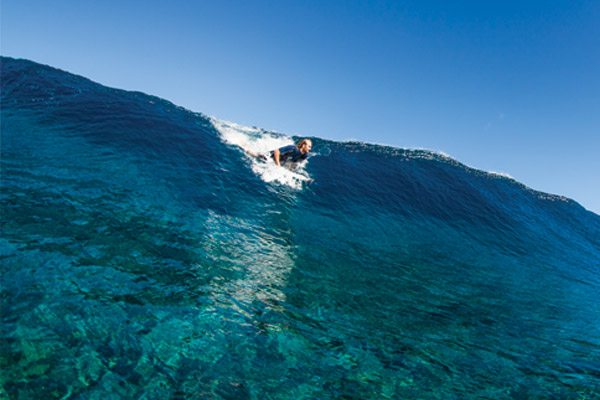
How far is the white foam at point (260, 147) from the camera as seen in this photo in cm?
1842

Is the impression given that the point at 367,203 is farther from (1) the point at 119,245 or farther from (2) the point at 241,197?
(1) the point at 119,245

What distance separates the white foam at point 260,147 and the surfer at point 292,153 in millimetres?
551

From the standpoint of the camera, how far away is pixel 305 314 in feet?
19.5

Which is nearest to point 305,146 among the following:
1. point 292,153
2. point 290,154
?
point 292,153

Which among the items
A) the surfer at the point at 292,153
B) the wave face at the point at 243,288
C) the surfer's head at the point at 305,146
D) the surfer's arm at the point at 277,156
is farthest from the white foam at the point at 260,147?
the surfer's head at the point at 305,146

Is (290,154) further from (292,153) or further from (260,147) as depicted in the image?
(260,147)

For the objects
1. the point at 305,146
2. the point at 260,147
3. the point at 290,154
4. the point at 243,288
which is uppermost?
the point at 305,146

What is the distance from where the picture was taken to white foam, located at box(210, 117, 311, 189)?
18.4m

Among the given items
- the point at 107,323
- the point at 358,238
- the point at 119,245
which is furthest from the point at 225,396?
the point at 358,238

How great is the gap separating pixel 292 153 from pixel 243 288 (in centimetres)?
1399

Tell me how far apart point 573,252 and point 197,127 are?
86.5ft

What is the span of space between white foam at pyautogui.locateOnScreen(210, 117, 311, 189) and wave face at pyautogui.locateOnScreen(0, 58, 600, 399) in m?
0.67

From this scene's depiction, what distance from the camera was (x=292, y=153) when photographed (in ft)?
63.8

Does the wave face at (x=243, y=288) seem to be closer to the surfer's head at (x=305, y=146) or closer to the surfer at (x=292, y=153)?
the surfer at (x=292, y=153)
